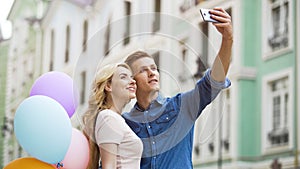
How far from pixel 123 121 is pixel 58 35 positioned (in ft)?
23.4

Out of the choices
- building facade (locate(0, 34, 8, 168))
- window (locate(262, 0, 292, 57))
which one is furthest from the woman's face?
building facade (locate(0, 34, 8, 168))

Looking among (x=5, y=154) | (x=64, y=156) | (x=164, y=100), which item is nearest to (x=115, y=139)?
(x=164, y=100)

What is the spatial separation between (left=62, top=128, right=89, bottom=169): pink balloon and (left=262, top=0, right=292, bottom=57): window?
5717 mm

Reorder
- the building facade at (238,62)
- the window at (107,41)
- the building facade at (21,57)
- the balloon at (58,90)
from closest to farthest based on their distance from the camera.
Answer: the window at (107,41) < the balloon at (58,90) < the building facade at (238,62) < the building facade at (21,57)

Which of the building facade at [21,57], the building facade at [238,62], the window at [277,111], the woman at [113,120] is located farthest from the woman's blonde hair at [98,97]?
the building facade at [21,57]

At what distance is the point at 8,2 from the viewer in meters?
8.16

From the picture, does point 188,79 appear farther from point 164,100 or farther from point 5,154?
point 5,154

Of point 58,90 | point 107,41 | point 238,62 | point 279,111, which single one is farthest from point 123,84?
point 238,62

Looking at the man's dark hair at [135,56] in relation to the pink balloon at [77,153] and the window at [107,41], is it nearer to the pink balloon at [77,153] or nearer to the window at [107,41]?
the window at [107,41]

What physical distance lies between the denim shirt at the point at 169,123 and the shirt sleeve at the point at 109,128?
0.20 ft

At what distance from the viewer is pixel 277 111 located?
307 inches

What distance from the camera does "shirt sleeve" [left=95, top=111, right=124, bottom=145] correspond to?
6.19 ft

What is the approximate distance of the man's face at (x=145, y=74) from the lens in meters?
1.93

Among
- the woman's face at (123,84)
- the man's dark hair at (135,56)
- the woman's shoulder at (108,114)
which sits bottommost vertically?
the woman's shoulder at (108,114)
